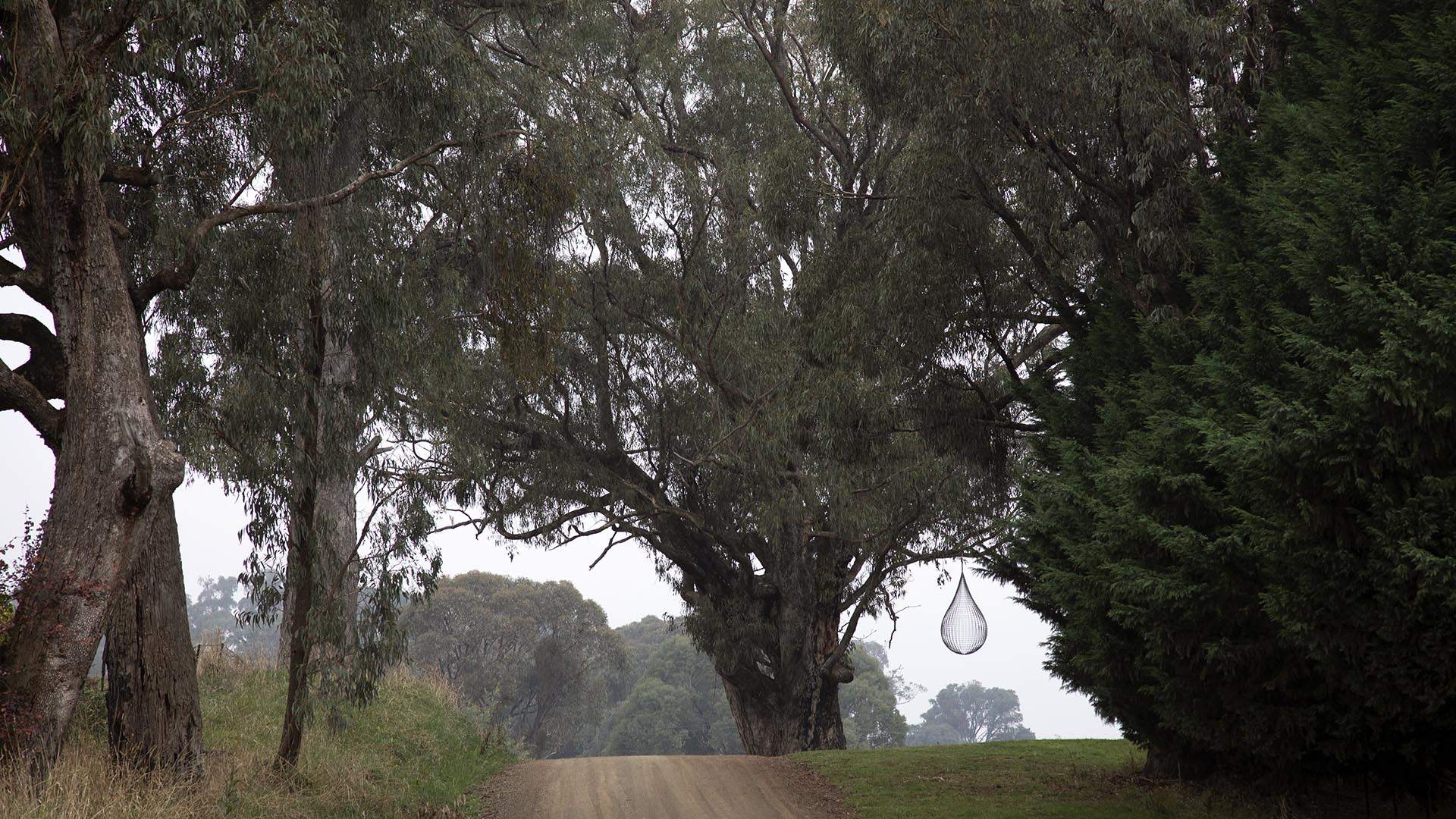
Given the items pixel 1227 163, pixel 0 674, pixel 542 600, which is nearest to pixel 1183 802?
pixel 1227 163

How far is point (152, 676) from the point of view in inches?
292

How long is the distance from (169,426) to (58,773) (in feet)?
13.4

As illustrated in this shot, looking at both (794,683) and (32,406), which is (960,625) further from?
(32,406)

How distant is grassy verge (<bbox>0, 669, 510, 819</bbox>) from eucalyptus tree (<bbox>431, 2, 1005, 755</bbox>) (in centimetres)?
335

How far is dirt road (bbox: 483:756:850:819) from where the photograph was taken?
9422 mm

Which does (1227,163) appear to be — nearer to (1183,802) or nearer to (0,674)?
(1183,802)

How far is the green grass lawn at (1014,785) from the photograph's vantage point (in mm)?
8172

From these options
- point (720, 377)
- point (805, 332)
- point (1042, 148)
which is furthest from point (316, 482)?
point (720, 377)

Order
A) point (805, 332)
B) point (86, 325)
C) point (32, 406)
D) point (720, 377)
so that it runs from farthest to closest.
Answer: point (720, 377) → point (805, 332) → point (32, 406) → point (86, 325)

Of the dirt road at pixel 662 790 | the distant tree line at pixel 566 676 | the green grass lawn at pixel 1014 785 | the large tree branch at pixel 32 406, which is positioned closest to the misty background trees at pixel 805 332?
the large tree branch at pixel 32 406

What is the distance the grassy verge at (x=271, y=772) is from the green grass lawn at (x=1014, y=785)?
397cm

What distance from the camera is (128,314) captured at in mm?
6961

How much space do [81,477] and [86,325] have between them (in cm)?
104

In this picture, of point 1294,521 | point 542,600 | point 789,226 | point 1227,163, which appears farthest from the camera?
point 542,600
